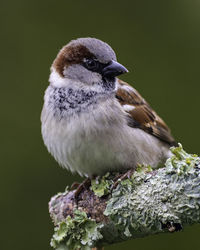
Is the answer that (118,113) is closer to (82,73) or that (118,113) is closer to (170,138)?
(82,73)

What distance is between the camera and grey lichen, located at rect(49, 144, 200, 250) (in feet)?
6.25

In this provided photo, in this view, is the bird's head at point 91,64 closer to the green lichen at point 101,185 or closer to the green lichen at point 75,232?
the green lichen at point 101,185

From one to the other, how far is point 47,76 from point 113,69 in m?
0.75

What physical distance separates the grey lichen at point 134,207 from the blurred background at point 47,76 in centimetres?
79

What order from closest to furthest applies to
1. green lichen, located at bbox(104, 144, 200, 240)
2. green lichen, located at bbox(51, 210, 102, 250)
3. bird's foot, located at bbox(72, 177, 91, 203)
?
green lichen, located at bbox(104, 144, 200, 240) < green lichen, located at bbox(51, 210, 102, 250) < bird's foot, located at bbox(72, 177, 91, 203)

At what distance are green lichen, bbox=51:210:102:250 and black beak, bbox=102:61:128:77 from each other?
0.78m

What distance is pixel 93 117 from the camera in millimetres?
2559

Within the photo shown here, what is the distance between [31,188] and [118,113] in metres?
0.93

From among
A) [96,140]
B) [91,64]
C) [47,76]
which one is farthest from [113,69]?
[47,76]

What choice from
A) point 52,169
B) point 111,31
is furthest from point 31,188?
point 111,31

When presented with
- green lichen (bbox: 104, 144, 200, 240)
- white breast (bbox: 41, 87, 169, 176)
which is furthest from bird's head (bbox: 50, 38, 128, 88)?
green lichen (bbox: 104, 144, 200, 240)

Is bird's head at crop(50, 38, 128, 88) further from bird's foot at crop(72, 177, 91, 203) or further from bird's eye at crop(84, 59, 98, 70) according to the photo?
bird's foot at crop(72, 177, 91, 203)

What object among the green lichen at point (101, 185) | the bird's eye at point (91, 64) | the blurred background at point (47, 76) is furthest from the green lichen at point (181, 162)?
the blurred background at point (47, 76)

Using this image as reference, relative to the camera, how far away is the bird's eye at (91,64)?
2.73 m
